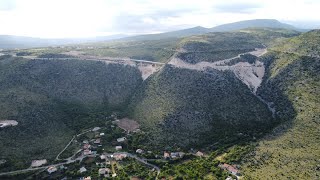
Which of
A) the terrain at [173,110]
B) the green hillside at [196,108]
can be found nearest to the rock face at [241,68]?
the terrain at [173,110]

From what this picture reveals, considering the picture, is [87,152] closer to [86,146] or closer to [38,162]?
[86,146]

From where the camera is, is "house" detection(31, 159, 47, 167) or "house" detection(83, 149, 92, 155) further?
"house" detection(83, 149, 92, 155)

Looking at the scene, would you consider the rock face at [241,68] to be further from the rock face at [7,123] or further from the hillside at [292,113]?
the rock face at [7,123]

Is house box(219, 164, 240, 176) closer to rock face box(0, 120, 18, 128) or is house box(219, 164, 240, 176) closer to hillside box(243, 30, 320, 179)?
hillside box(243, 30, 320, 179)

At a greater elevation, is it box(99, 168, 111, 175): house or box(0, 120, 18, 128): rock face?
box(0, 120, 18, 128): rock face

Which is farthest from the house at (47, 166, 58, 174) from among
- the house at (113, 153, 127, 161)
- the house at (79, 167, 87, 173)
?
the house at (113, 153, 127, 161)

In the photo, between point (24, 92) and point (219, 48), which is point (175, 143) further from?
point (219, 48)

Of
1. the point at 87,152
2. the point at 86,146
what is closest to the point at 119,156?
the point at 87,152
